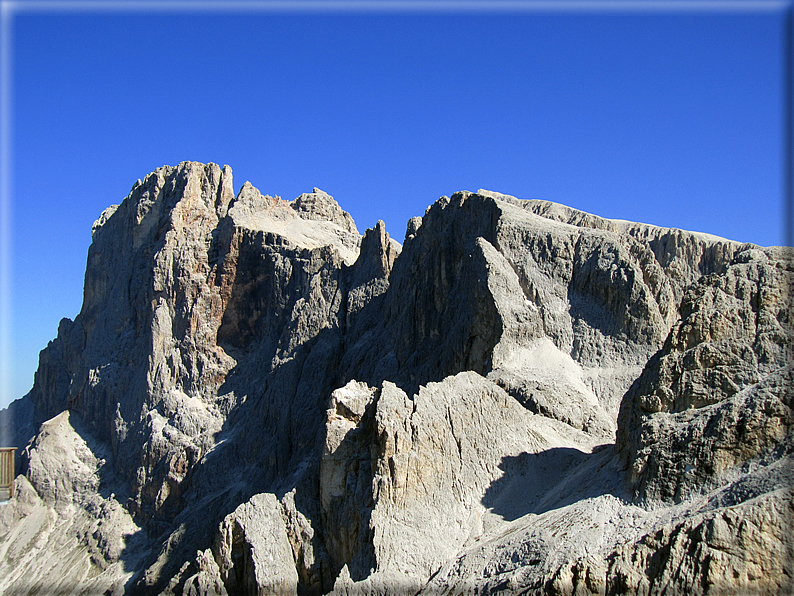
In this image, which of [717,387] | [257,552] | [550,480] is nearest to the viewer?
[717,387]

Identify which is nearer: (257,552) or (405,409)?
(405,409)

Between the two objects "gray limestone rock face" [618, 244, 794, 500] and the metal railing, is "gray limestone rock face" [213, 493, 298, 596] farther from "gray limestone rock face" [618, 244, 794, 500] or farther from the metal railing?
"gray limestone rock face" [618, 244, 794, 500]

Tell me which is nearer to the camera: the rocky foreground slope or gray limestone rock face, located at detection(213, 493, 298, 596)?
the rocky foreground slope

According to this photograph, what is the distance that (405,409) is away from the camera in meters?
39.9

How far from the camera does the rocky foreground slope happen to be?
2797cm

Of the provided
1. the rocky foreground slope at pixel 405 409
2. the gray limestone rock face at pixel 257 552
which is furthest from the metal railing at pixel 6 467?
the gray limestone rock face at pixel 257 552

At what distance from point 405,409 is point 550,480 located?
7237 mm

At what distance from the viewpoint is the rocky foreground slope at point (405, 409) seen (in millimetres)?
27969

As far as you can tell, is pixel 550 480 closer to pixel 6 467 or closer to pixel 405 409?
pixel 405 409

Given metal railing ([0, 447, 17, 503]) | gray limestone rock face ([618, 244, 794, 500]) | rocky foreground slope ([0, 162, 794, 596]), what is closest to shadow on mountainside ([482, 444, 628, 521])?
rocky foreground slope ([0, 162, 794, 596])

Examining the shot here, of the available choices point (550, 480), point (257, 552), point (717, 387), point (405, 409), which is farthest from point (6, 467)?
point (717, 387)

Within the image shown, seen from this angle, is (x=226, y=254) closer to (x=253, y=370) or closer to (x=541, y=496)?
(x=253, y=370)

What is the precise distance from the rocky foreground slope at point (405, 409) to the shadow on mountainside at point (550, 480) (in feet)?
0.42

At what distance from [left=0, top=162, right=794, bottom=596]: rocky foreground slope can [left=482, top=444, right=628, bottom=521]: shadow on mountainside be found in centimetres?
13
